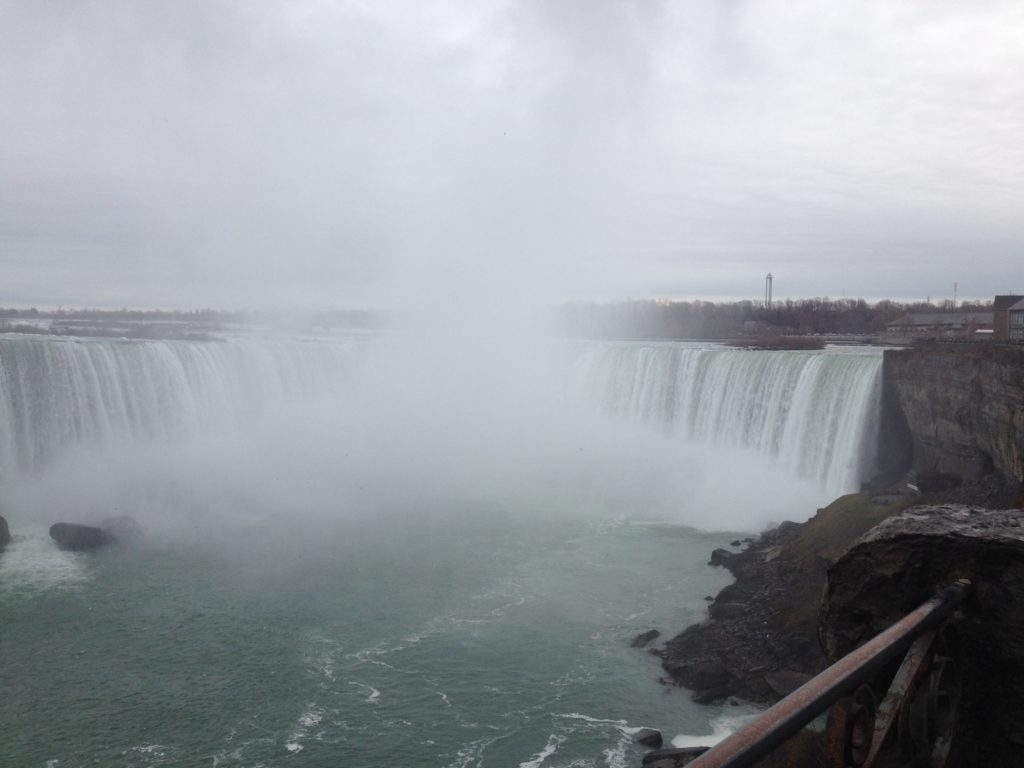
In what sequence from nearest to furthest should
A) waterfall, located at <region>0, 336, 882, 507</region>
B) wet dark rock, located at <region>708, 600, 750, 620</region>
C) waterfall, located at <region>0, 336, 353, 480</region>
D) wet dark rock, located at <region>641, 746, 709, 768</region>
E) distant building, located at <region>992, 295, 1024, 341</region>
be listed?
wet dark rock, located at <region>641, 746, 709, 768</region> < wet dark rock, located at <region>708, 600, 750, 620</region> < waterfall, located at <region>0, 336, 882, 507</region> < waterfall, located at <region>0, 336, 353, 480</region> < distant building, located at <region>992, 295, 1024, 341</region>

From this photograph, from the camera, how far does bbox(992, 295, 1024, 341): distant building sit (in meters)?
29.3

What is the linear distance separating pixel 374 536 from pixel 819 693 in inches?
697

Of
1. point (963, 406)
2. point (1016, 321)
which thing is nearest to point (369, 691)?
point (963, 406)

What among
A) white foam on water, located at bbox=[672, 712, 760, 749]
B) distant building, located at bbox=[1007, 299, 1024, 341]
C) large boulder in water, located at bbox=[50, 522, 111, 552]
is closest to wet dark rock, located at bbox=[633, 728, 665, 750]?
white foam on water, located at bbox=[672, 712, 760, 749]

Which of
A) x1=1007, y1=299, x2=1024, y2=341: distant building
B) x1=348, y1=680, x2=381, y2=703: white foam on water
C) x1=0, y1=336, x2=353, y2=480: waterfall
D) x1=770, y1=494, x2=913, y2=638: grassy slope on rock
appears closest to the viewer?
x1=348, y1=680, x2=381, y2=703: white foam on water

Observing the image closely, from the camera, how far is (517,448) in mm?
31172

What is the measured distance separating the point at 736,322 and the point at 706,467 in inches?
1858

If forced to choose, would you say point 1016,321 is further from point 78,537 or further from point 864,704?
point 864,704

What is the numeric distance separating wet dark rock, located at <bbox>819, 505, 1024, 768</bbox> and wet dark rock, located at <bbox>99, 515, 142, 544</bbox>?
59.8ft

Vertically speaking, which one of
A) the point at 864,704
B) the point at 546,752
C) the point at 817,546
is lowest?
the point at 546,752

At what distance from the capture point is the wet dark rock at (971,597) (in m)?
2.25

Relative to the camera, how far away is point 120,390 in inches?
966

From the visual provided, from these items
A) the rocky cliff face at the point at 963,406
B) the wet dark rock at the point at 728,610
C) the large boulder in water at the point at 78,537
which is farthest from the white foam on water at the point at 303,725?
the rocky cliff face at the point at 963,406

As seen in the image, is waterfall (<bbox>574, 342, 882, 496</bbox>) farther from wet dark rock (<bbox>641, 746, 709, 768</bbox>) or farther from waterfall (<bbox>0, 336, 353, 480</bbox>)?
waterfall (<bbox>0, 336, 353, 480</bbox>)
